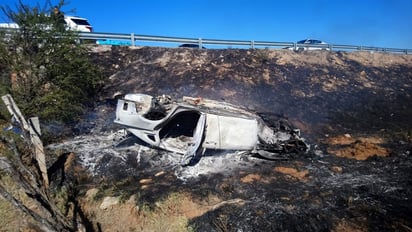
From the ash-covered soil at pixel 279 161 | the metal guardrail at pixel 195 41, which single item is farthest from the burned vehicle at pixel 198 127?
the metal guardrail at pixel 195 41

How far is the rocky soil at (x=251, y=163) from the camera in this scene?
4.39m

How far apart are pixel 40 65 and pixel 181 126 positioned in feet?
12.5

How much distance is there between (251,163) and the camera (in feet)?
21.4

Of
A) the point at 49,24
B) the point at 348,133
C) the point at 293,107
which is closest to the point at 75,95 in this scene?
the point at 49,24

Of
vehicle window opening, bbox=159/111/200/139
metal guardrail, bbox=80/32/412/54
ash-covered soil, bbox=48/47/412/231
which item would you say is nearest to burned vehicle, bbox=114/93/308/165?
vehicle window opening, bbox=159/111/200/139

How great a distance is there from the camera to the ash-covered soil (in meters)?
4.39

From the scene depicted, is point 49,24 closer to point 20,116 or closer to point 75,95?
point 75,95

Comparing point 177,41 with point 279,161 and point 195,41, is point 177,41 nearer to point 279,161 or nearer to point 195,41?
point 195,41

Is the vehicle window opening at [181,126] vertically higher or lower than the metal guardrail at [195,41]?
lower

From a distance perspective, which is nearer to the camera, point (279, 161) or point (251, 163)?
point (251, 163)

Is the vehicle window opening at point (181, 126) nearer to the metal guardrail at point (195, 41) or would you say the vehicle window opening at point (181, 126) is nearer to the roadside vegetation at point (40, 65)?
the roadside vegetation at point (40, 65)

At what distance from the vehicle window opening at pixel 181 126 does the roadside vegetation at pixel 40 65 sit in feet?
9.13

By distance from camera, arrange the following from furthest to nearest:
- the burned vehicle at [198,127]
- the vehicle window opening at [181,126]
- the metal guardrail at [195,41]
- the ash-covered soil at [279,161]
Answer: the metal guardrail at [195,41] < the vehicle window opening at [181,126] < the burned vehicle at [198,127] < the ash-covered soil at [279,161]

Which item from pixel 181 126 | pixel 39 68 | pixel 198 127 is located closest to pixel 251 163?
pixel 198 127
